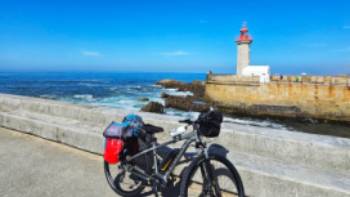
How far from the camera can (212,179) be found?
6.59 feet

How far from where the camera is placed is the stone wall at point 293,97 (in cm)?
1894

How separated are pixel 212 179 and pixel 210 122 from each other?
61 cm

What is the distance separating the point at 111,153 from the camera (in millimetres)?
2113

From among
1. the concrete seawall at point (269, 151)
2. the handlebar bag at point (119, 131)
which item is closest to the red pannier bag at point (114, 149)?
the handlebar bag at point (119, 131)

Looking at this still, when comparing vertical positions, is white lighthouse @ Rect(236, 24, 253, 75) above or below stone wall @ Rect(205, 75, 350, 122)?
above

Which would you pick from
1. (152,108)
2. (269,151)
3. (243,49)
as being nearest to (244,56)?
(243,49)

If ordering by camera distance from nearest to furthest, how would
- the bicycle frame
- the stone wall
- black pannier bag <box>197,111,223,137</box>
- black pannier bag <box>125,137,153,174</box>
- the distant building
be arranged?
1. black pannier bag <box>197,111,223,137</box>
2. the bicycle frame
3. black pannier bag <box>125,137,153,174</box>
4. the stone wall
5. the distant building

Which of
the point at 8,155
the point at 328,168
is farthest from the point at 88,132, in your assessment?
the point at 328,168

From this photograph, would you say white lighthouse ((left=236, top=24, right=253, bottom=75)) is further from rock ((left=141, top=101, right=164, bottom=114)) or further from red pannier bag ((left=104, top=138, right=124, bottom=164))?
red pannier bag ((left=104, top=138, right=124, bottom=164))

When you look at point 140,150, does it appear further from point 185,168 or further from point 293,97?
point 293,97

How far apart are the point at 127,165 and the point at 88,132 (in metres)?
1.51

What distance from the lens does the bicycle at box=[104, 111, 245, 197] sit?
188 cm

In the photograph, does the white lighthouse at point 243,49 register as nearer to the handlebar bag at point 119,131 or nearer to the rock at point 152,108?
the rock at point 152,108

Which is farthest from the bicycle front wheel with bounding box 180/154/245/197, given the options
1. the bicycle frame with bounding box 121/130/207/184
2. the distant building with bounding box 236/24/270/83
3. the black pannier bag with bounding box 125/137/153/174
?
the distant building with bounding box 236/24/270/83
